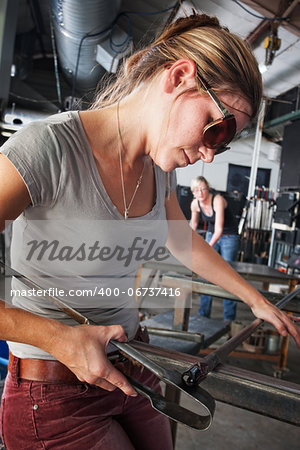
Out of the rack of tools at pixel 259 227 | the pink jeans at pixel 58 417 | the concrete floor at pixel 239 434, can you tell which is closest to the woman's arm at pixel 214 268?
the pink jeans at pixel 58 417

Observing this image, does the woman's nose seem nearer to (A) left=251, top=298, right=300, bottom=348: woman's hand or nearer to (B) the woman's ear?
(B) the woman's ear

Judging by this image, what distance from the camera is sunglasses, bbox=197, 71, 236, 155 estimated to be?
0.79m

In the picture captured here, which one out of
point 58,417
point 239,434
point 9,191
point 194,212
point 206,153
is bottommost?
point 239,434

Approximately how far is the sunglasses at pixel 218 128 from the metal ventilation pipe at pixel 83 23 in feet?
6.06

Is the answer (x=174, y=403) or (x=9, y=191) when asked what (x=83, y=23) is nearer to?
(x=9, y=191)

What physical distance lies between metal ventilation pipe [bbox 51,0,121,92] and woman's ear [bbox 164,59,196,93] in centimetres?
180

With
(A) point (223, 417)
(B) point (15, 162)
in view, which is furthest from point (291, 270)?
(B) point (15, 162)

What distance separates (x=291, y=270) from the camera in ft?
17.1

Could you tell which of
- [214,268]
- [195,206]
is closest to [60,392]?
[214,268]

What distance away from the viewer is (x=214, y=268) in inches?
47.9

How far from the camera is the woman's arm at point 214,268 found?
1.15 m

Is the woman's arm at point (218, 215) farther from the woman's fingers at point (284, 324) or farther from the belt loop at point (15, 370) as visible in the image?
the belt loop at point (15, 370)

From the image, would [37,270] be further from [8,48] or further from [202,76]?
[8,48]

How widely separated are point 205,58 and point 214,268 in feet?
2.19
